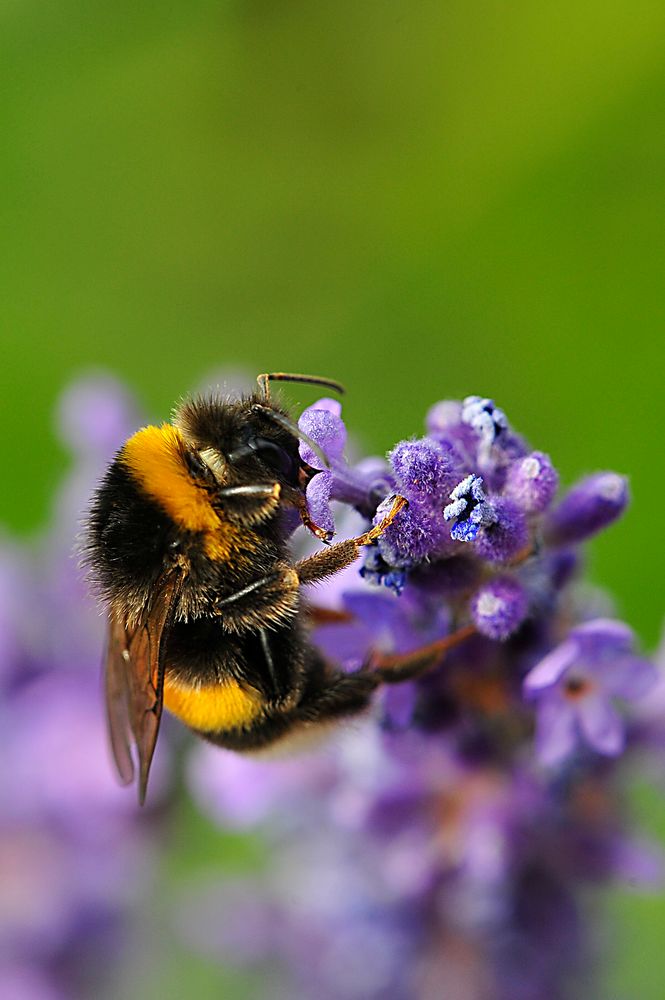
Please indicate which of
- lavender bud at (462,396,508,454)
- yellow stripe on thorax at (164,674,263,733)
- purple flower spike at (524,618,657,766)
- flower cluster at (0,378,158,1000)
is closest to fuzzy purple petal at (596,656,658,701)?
purple flower spike at (524,618,657,766)

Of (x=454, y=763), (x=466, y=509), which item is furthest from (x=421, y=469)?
(x=454, y=763)

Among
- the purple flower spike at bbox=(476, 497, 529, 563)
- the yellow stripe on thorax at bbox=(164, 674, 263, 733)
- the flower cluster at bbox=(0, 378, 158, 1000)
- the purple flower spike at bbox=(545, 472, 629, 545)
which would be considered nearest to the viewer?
the purple flower spike at bbox=(476, 497, 529, 563)

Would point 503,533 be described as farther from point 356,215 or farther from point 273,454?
point 356,215

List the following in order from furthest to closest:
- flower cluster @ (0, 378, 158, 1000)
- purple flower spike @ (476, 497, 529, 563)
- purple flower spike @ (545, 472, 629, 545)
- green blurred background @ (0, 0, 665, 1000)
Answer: green blurred background @ (0, 0, 665, 1000) < flower cluster @ (0, 378, 158, 1000) < purple flower spike @ (545, 472, 629, 545) < purple flower spike @ (476, 497, 529, 563)

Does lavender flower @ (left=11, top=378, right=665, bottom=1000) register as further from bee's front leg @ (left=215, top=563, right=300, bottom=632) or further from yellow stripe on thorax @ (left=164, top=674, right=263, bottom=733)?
yellow stripe on thorax @ (left=164, top=674, right=263, bottom=733)

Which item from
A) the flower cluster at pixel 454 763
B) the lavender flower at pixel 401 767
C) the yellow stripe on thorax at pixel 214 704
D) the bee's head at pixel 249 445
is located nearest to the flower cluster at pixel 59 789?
the lavender flower at pixel 401 767

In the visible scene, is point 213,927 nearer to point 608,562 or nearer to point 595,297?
point 608,562

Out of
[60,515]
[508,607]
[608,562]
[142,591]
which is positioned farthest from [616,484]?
[608,562]
